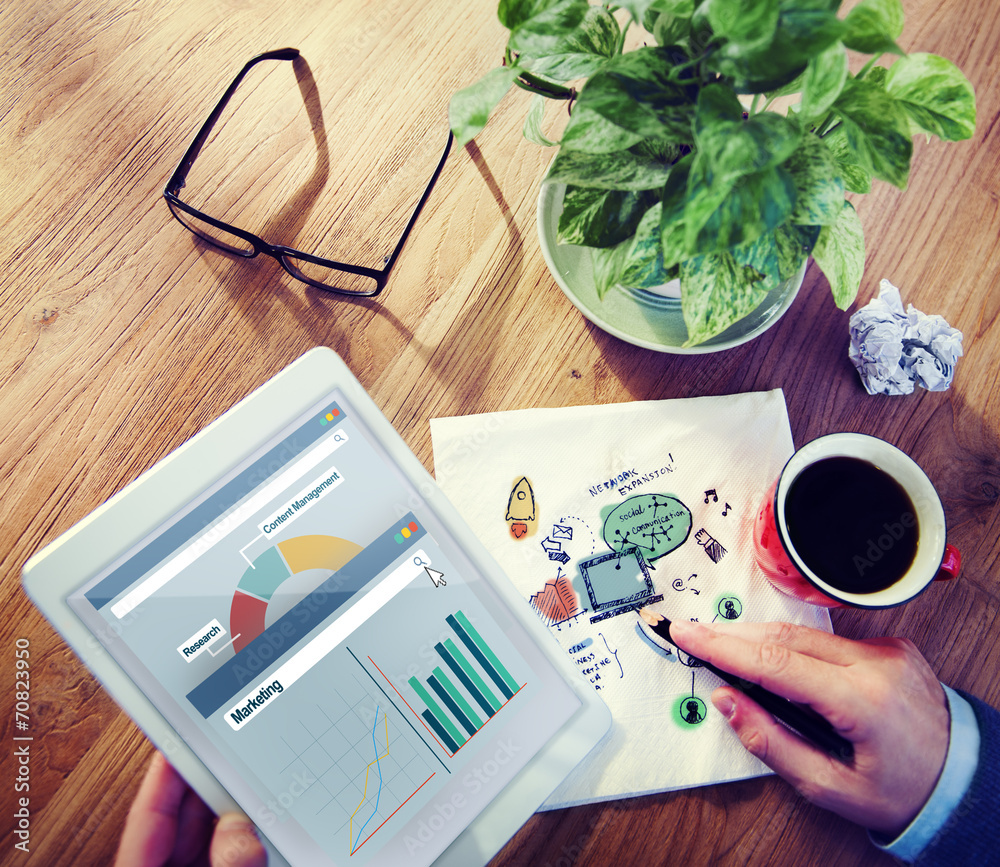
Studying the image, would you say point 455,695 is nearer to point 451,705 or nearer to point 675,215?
point 451,705

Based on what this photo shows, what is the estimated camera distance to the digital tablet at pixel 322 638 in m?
0.39

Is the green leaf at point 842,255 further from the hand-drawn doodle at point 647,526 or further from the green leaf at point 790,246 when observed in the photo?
the hand-drawn doodle at point 647,526

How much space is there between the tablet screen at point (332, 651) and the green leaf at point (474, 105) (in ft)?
0.71

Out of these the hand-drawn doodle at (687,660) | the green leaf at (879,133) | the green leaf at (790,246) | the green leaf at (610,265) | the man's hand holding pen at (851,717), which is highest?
the green leaf at (879,133)

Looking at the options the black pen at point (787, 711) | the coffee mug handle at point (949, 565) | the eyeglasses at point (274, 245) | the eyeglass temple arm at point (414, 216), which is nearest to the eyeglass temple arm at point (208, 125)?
the eyeglasses at point (274, 245)

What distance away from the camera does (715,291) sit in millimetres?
332

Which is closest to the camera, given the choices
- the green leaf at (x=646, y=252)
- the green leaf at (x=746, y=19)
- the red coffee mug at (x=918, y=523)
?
the green leaf at (x=746, y=19)

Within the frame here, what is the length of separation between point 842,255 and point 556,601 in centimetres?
37

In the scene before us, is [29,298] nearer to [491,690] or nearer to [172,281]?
[172,281]

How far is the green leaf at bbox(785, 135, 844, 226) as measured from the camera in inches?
12.1

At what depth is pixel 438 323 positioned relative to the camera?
1.93 feet

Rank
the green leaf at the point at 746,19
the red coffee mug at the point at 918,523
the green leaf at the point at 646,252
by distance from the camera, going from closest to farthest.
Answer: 1. the green leaf at the point at 746,19
2. the green leaf at the point at 646,252
3. the red coffee mug at the point at 918,523

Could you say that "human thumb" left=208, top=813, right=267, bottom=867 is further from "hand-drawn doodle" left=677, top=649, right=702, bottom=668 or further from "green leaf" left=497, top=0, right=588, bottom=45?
"green leaf" left=497, top=0, right=588, bottom=45

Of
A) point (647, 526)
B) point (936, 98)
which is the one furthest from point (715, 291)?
point (647, 526)
